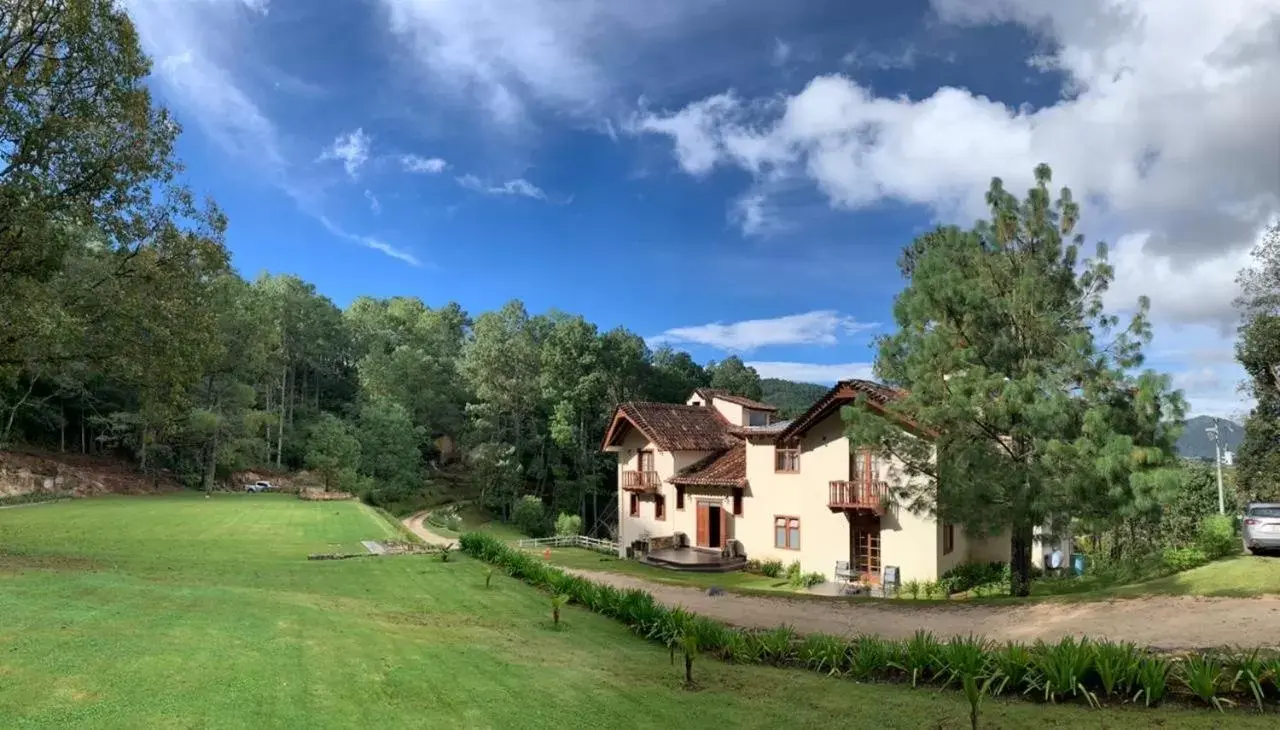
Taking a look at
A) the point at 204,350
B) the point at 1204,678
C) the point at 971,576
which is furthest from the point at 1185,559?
the point at 204,350

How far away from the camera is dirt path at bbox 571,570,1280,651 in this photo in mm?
11289


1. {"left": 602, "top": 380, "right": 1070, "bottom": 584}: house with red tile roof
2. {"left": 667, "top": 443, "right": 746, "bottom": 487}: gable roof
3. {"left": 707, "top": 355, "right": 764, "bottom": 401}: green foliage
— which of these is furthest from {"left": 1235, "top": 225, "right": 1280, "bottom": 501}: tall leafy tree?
{"left": 707, "top": 355, "right": 764, "bottom": 401}: green foliage

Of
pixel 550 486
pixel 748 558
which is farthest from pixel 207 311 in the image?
pixel 550 486

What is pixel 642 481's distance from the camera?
33312 millimetres

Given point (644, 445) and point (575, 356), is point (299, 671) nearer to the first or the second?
point (644, 445)

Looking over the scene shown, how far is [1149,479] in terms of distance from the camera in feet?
40.7

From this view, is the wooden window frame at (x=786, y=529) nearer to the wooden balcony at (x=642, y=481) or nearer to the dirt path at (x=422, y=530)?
the wooden balcony at (x=642, y=481)

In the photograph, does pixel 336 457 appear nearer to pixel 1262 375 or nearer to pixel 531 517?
pixel 531 517

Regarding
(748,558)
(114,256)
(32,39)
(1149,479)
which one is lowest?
(748,558)

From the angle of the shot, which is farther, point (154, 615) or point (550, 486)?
point (550, 486)

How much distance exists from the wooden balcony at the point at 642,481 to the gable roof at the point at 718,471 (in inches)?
49.7

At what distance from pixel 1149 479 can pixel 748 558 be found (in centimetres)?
1697

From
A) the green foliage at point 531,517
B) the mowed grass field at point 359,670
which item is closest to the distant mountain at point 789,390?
the green foliage at point 531,517

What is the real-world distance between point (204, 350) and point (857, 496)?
19.6 meters
